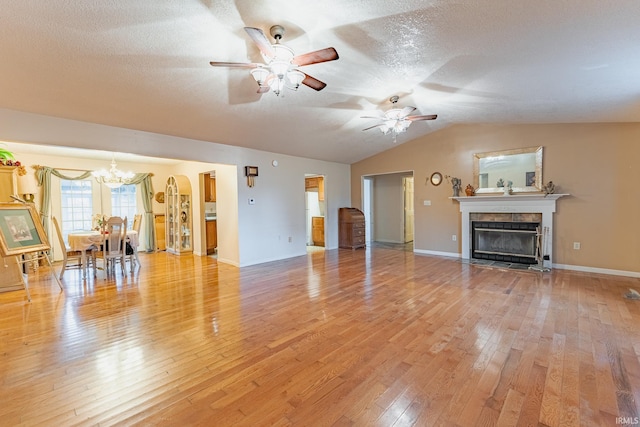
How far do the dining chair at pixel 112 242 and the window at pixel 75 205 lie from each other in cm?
240

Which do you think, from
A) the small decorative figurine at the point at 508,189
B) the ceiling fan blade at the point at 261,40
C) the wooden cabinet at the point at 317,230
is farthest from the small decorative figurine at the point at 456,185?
the ceiling fan blade at the point at 261,40

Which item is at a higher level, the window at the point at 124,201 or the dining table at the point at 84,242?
the window at the point at 124,201

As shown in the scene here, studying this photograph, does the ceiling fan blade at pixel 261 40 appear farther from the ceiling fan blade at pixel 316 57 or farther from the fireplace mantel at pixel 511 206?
the fireplace mantel at pixel 511 206

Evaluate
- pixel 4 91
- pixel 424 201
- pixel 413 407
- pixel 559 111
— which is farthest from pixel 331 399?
pixel 424 201

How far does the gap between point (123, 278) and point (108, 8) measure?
13.7 ft

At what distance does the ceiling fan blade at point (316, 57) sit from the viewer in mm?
2195

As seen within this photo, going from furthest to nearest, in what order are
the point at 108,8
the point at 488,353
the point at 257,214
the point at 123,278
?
the point at 257,214
the point at 123,278
the point at 488,353
the point at 108,8

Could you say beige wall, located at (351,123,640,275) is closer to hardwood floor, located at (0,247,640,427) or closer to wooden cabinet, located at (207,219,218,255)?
hardwood floor, located at (0,247,640,427)

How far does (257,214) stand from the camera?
19.6 ft

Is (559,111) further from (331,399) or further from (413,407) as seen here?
(331,399)

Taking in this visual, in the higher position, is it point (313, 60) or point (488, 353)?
point (313, 60)

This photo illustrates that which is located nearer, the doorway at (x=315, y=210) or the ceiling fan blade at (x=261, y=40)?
the ceiling fan blade at (x=261, y=40)

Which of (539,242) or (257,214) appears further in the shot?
(257,214)

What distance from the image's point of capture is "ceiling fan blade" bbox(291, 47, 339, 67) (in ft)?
7.20
